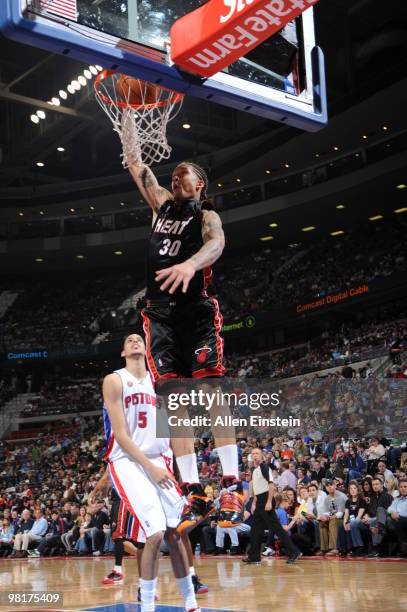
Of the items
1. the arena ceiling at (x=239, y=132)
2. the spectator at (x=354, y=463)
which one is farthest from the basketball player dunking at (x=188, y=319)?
the arena ceiling at (x=239, y=132)

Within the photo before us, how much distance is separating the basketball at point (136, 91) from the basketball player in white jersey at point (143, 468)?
182 centimetres

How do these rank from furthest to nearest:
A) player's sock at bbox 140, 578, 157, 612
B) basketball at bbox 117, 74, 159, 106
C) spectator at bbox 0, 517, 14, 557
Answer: spectator at bbox 0, 517, 14, 557
basketball at bbox 117, 74, 159, 106
player's sock at bbox 140, 578, 157, 612

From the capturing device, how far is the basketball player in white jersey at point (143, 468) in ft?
18.6

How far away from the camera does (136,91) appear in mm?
5871

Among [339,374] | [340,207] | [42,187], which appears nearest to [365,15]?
[340,207]

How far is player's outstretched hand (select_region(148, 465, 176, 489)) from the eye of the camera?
5.69 metres

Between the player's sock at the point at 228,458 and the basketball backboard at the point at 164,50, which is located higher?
the basketball backboard at the point at 164,50

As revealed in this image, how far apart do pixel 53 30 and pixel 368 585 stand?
20.8 feet

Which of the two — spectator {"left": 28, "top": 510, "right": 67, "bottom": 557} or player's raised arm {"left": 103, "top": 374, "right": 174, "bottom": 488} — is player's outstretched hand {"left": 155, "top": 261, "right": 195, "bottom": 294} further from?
spectator {"left": 28, "top": 510, "right": 67, "bottom": 557}

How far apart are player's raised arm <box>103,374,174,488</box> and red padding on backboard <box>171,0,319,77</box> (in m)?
2.38

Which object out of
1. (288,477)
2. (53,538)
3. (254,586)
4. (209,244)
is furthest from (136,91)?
(53,538)

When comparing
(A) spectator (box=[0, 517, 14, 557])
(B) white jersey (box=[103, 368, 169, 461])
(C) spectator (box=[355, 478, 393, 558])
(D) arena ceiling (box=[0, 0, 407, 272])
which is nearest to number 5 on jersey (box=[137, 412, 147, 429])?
(B) white jersey (box=[103, 368, 169, 461])

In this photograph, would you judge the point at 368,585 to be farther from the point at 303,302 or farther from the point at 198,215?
the point at 303,302

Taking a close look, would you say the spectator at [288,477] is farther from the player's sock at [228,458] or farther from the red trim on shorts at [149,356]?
the red trim on shorts at [149,356]
